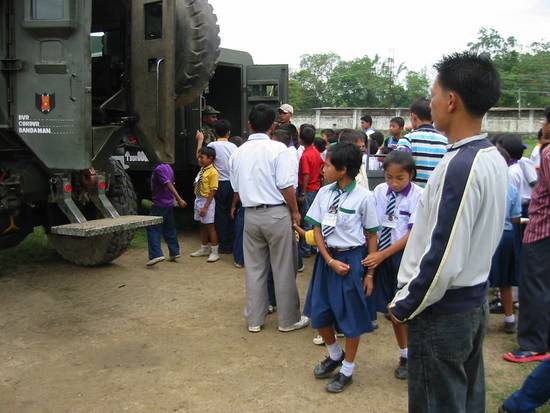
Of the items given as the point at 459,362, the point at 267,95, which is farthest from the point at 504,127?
the point at 459,362

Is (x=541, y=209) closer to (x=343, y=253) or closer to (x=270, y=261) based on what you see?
(x=343, y=253)

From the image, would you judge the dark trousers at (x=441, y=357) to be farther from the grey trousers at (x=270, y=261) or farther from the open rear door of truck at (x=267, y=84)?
the open rear door of truck at (x=267, y=84)

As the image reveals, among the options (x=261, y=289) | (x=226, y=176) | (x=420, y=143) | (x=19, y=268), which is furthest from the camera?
(x=226, y=176)

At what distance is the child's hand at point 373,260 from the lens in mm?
3523

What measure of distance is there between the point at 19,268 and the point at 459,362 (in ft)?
17.9

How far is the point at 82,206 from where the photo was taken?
5.93 meters

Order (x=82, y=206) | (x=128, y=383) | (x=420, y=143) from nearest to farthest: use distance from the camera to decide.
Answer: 1. (x=128, y=383)
2. (x=420, y=143)
3. (x=82, y=206)

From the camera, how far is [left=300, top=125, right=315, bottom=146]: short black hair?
22.0 feet

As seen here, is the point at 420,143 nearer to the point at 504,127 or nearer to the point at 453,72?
the point at 453,72

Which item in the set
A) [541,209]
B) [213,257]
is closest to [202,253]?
[213,257]

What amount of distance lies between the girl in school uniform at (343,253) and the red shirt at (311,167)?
297 centimetres

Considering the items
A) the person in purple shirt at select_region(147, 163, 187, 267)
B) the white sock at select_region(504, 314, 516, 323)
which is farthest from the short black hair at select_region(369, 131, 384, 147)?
the white sock at select_region(504, 314, 516, 323)

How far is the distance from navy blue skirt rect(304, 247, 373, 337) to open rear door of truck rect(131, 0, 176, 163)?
2.46 meters

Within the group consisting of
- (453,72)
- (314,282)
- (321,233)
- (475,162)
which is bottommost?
Answer: (314,282)
